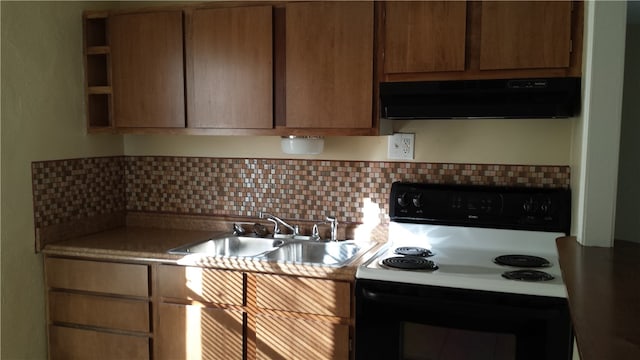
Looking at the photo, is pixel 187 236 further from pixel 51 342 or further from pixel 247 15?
pixel 247 15

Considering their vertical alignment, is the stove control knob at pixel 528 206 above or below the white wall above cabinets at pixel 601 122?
below

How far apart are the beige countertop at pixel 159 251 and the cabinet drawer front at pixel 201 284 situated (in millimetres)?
35

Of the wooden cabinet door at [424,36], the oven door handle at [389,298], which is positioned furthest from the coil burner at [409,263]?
the wooden cabinet door at [424,36]

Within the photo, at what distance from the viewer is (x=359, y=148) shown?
2.90m

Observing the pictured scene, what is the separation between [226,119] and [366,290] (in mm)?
1084

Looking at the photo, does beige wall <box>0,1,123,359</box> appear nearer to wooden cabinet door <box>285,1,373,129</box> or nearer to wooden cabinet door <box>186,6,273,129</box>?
wooden cabinet door <box>186,6,273,129</box>

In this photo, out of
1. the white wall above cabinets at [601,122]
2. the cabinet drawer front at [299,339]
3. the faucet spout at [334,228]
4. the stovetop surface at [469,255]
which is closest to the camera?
the white wall above cabinets at [601,122]

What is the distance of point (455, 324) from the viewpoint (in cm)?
216

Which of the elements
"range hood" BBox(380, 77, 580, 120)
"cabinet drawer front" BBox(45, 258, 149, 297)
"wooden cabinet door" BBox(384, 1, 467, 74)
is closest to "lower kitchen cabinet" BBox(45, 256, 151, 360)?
"cabinet drawer front" BBox(45, 258, 149, 297)

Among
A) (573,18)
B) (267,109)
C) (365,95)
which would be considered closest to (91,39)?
(267,109)

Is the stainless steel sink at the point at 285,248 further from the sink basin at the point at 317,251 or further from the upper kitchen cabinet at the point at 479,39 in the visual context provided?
the upper kitchen cabinet at the point at 479,39

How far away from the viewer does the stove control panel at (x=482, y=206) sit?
2543 mm

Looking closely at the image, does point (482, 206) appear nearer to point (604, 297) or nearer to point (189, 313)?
point (604, 297)

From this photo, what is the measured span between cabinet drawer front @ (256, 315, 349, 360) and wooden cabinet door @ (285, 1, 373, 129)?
872mm
